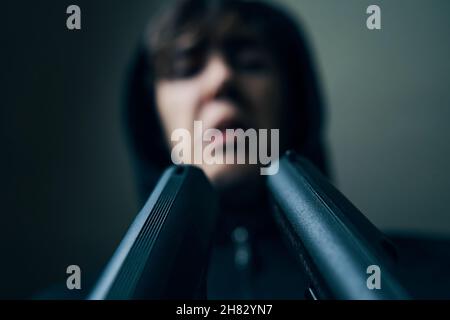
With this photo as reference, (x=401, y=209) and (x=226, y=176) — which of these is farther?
(x=401, y=209)

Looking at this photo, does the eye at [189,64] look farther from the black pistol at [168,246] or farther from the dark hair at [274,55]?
the black pistol at [168,246]

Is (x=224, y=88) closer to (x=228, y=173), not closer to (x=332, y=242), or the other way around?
(x=228, y=173)

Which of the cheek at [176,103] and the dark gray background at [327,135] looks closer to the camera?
the cheek at [176,103]

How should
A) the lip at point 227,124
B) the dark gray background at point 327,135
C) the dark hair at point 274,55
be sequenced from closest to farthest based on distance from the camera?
the lip at point 227,124, the dark hair at point 274,55, the dark gray background at point 327,135

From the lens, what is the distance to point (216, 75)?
0.61m

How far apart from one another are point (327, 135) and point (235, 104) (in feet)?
1.38

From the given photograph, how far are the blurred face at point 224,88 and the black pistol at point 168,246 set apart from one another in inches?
12.2

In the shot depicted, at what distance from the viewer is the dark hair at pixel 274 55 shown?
0.69 metres

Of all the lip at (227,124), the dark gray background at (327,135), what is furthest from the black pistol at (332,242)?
the dark gray background at (327,135)

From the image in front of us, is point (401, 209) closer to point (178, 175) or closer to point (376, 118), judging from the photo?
point (376, 118)

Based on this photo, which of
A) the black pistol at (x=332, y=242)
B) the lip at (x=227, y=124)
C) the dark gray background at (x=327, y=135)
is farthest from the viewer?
the dark gray background at (x=327, y=135)

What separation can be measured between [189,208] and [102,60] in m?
0.85
